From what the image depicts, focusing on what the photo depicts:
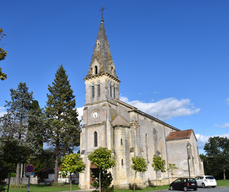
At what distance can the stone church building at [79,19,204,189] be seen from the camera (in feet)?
97.9

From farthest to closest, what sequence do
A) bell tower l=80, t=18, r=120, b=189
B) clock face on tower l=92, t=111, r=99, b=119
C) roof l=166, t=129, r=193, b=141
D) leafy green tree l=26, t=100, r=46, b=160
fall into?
roof l=166, t=129, r=193, b=141 → leafy green tree l=26, t=100, r=46, b=160 → clock face on tower l=92, t=111, r=99, b=119 → bell tower l=80, t=18, r=120, b=189

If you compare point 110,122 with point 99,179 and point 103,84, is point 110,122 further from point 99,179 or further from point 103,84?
point 99,179

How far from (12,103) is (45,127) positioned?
6.98 m

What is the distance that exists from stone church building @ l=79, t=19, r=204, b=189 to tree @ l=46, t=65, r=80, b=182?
6.82 m

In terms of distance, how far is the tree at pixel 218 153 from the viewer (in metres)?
53.8

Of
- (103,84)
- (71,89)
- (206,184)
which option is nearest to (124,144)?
(103,84)

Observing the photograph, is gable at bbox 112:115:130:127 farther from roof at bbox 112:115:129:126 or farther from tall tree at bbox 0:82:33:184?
tall tree at bbox 0:82:33:184

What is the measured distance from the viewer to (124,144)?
1195 inches

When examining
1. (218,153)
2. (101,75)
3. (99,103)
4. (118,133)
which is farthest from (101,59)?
(218,153)

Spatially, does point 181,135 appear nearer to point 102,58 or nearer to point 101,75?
point 101,75

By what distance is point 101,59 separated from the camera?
3556 centimetres

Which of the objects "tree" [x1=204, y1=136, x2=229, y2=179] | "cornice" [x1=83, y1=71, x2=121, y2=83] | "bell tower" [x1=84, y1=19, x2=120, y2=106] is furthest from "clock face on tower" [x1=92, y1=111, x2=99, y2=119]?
"tree" [x1=204, y1=136, x2=229, y2=179]

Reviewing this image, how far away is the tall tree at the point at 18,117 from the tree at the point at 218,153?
4871cm

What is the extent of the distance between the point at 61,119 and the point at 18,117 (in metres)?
7.84
